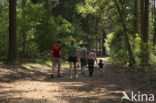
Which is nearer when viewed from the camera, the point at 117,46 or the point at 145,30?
the point at 145,30


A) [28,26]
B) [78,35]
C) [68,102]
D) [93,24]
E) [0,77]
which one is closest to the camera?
[68,102]

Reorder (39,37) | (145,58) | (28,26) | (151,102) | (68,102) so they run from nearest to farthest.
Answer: (151,102), (68,102), (145,58), (28,26), (39,37)

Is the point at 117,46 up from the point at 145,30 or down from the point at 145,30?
down

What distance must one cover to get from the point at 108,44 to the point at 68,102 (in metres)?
22.4

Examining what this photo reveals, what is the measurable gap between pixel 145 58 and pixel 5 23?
14.2m

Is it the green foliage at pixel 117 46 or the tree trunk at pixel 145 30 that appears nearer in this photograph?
the tree trunk at pixel 145 30

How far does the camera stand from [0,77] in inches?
414

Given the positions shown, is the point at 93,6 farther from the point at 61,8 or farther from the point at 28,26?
the point at 61,8

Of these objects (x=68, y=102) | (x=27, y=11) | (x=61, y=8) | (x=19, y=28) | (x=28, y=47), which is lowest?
(x=68, y=102)

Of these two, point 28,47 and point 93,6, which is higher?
point 93,6

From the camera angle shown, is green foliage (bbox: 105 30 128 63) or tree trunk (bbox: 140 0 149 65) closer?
tree trunk (bbox: 140 0 149 65)

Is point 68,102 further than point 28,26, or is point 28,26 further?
point 28,26

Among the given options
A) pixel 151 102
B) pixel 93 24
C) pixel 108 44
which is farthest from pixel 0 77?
pixel 93 24

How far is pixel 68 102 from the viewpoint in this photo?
235 inches
